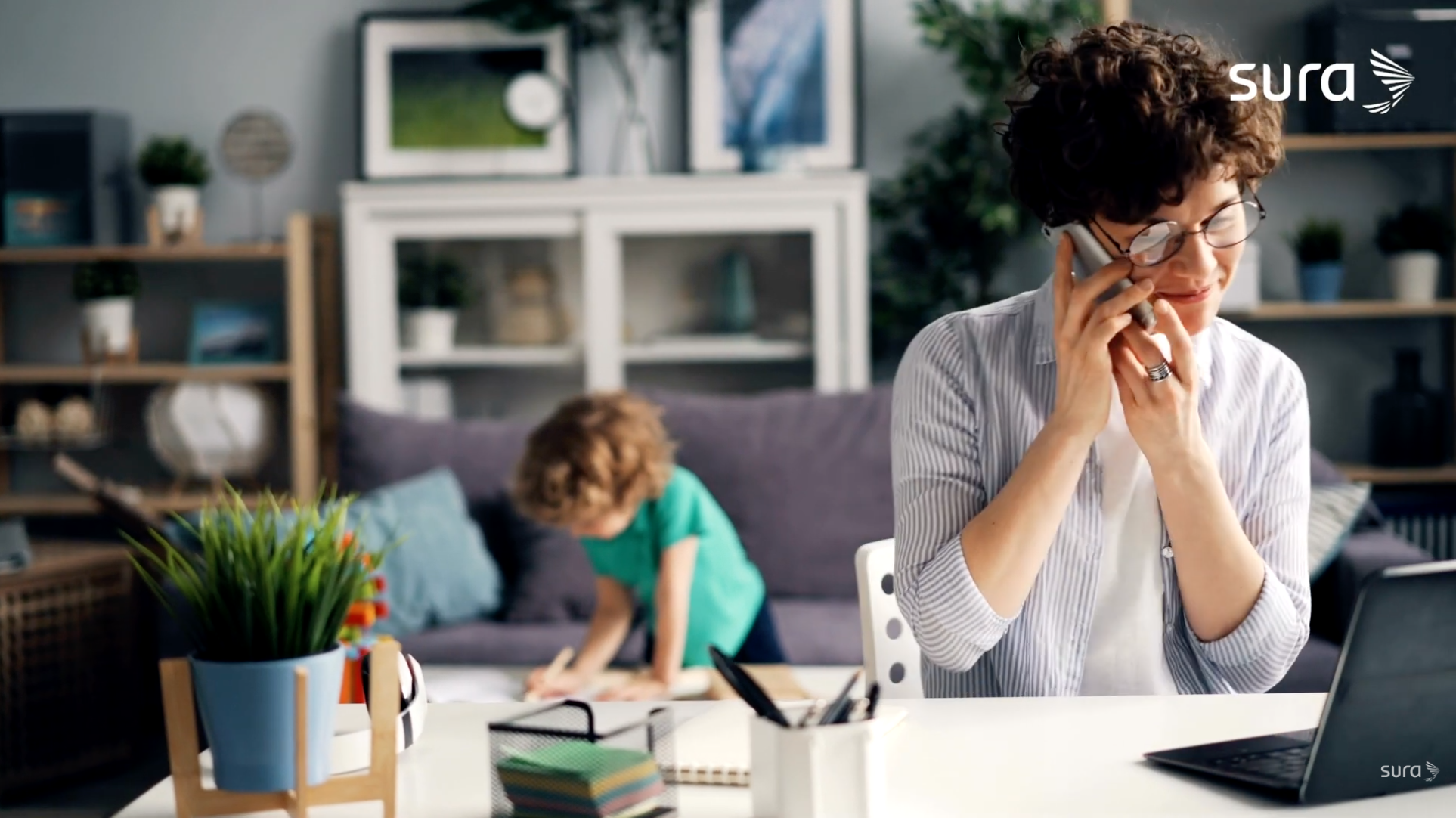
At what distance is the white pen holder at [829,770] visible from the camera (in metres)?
0.93

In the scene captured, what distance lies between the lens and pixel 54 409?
381 cm

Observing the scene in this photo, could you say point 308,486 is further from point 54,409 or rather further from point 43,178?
point 43,178

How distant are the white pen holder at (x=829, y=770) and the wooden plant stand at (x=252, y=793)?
0.28m

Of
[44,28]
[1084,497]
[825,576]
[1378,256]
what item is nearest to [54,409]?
[44,28]

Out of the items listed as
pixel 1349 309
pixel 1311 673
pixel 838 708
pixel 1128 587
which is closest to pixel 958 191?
pixel 1349 309

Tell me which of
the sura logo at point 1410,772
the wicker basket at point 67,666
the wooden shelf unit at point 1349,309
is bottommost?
the wicker basket at point 67,666

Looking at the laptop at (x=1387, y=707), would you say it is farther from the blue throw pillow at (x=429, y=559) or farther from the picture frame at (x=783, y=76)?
the picture frame at (x=783, y=76)

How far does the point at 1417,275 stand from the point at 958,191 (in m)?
1.19

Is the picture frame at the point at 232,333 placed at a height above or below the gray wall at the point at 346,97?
below

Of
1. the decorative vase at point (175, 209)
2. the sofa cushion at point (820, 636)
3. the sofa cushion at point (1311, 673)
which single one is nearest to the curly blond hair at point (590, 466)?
the sofa cushion at point (820, 636)

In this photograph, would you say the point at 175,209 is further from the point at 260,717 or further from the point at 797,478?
the point at 260,717

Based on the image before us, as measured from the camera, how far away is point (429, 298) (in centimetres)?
372

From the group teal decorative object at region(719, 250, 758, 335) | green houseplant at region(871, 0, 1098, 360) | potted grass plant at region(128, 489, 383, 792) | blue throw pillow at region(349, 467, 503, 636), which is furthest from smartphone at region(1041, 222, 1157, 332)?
teal decorative object at region(719, 250, 758, 335)

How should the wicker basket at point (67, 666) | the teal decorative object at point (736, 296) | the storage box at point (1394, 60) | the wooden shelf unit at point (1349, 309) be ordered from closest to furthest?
the wicker basket at point (67, 666)
the storage box at point (1394, 60)
the wooden shelf unit at point (1349, 309)
the teal decorative object at point (736, 296)
